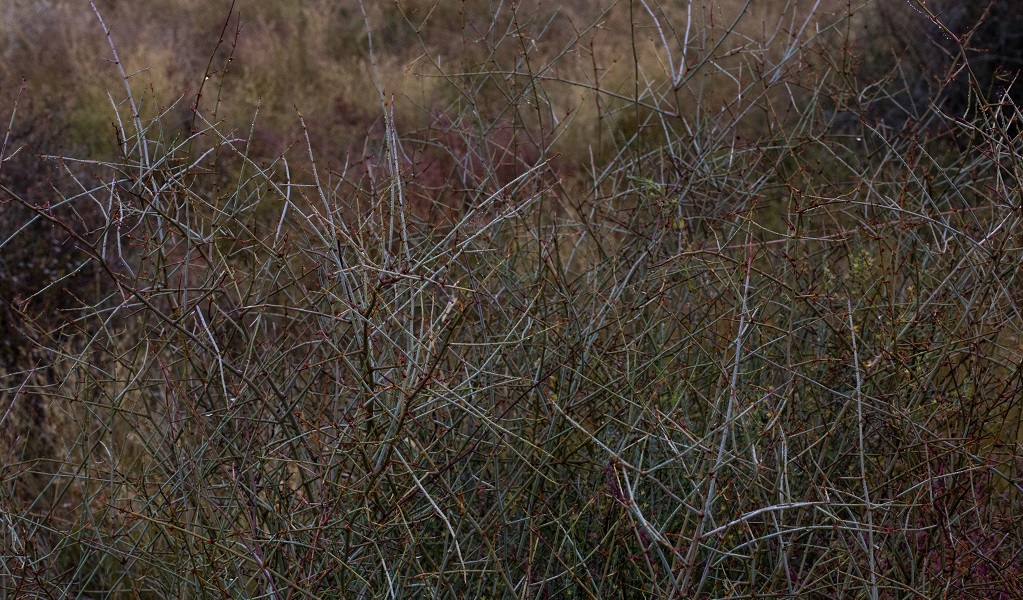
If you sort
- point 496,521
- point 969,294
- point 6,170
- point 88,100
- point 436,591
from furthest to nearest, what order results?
point 88,100, point 6,170, point 969,294, point 496,521, point 436,591

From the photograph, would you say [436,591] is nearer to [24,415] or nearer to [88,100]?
[24,415]

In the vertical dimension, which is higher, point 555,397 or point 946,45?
point 555,397

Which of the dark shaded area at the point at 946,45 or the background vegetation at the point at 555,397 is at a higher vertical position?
the background vegetation at the point at 555,397

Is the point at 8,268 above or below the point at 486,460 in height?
below

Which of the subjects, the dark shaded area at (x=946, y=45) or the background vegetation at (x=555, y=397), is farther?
the dark shaded area at (x=946, y=45)

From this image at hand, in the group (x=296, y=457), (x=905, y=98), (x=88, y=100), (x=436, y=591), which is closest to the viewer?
(x=436, y=591)

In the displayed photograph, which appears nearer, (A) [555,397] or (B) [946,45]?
(A) [555,397]

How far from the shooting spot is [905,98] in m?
6.79

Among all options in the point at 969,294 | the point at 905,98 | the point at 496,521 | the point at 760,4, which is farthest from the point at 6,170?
the point at 760,4

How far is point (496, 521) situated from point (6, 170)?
4.34 m

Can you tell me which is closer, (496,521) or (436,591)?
(436,591)

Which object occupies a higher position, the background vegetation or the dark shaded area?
the background vegetation

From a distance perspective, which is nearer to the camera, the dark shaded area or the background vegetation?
the background vegetation

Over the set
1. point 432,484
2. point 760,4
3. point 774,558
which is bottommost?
point 760,4
